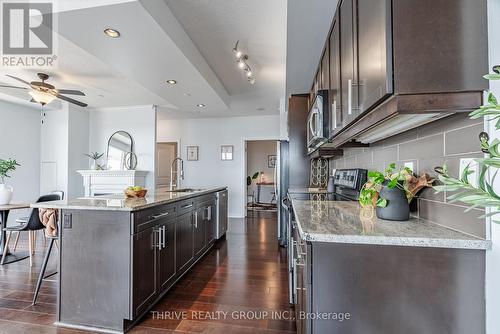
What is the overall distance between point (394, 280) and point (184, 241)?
2.17 m

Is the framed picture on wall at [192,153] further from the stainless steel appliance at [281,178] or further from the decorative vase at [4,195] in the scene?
the decorative vase at [4,195]

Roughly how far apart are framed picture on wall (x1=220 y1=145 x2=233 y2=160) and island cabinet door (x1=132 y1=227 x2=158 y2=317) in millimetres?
4605

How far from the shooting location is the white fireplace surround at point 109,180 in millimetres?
5316

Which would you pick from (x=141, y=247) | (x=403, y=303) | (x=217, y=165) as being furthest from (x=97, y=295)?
(x=217, y=165)

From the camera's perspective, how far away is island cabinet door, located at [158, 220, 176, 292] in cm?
218

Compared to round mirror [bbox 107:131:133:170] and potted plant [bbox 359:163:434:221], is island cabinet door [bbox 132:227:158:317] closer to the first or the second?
potted plant [bbox 359:163:434:221]

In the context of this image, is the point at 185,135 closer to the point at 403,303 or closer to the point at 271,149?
the point at 271,149

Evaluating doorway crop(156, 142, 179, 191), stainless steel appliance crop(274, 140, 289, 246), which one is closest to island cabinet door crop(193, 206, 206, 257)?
stainless steel appliance crop(274, 140, 289, 246)

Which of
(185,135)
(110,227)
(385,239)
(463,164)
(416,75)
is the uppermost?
(185,135)

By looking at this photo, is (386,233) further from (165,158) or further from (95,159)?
(165,158)

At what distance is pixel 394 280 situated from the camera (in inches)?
36.9

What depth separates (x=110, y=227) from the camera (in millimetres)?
1853

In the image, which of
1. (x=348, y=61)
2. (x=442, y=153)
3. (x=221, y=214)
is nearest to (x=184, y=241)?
(x=221, y=214)

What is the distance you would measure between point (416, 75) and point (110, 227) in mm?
2030
